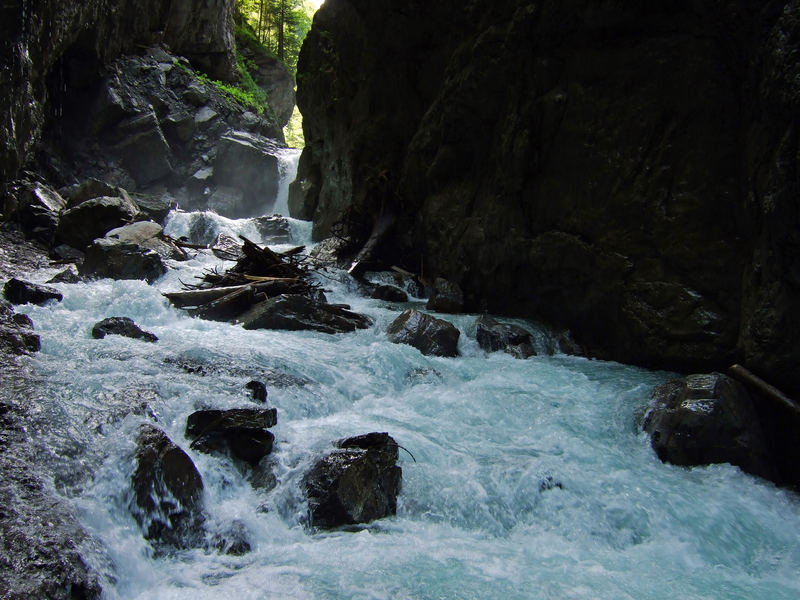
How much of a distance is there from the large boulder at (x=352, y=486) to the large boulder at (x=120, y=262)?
7.61 meters

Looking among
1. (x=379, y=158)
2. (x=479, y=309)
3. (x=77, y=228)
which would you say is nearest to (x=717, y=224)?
(x=479, y=309)

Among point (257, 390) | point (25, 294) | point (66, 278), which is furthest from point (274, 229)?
point (257, 390)

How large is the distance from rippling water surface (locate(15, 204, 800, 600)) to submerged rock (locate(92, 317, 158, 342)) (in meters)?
0.20

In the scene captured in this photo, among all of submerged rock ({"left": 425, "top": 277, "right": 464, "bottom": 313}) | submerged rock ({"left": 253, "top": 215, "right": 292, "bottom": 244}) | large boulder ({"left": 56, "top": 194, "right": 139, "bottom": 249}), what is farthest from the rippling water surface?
submerged rock ({"left": 253, "top": 215, "right": 292, "bottom": 244})

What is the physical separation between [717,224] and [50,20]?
15090mm

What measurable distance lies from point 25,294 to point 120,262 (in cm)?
244

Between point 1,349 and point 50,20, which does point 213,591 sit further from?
point 50,20

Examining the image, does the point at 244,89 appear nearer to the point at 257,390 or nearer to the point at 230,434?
the point at 257,390

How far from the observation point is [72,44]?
52.1 feet

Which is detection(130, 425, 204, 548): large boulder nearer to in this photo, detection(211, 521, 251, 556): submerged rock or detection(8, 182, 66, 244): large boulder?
detection(211, 521, 251, 556): submerged rock

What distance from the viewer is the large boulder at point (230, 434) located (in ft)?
13.4

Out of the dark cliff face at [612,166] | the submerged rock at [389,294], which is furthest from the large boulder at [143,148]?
the submerged rock at [389,294]

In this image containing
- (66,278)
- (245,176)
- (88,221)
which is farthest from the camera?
(245,176)

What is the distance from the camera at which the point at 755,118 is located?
5.47m
